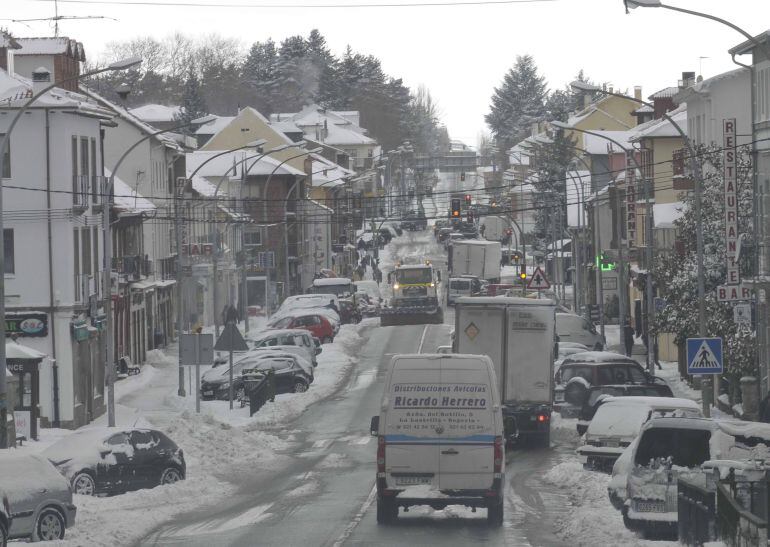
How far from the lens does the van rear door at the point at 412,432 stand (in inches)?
784

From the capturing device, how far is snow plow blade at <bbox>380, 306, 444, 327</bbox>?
7550 cm

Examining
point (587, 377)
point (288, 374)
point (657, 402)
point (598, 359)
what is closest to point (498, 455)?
point (657, 402)

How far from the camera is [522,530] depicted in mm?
20016

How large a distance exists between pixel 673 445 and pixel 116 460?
1064 centimetres

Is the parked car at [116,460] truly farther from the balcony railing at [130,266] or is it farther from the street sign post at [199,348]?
the balcony railing at [130,266]

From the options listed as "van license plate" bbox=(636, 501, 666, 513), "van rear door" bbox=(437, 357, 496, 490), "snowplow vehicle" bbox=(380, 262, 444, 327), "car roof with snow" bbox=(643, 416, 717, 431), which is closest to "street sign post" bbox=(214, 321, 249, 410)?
"van rear door" bbox=(437, 357, 496, 490)

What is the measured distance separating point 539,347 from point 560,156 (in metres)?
83.9

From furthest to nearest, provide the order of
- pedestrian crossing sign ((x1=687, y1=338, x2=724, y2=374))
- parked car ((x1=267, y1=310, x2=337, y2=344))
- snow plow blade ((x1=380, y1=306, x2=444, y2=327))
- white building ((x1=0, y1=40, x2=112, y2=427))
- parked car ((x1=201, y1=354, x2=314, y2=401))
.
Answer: snow plow blade ((x1=380, y1=306, x2=444, y2=327)), parked car ((x1=267, y1=310, x2=337, y2=344)), parked car ((x1=201, y1=354, x2=314, y2=401)), white building ((x1=0, y1=40, x2=112, y2=427)), pedestrian crossing sign ((x1=687, y1=338, x2=724, y2=374))

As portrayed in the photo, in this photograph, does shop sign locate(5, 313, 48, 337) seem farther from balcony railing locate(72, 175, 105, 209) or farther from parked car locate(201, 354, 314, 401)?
parked car locate(201, 354, 314, 401)

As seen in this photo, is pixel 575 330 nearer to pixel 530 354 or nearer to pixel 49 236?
pixel 49 236

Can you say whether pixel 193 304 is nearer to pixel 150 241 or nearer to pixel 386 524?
pixel 150 241

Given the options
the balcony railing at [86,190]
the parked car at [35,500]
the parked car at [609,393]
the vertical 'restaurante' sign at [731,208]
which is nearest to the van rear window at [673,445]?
the parked car at [35,500]

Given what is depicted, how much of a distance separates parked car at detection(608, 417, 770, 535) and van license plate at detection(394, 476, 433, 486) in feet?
8.38

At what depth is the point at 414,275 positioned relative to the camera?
8362 centimetres
